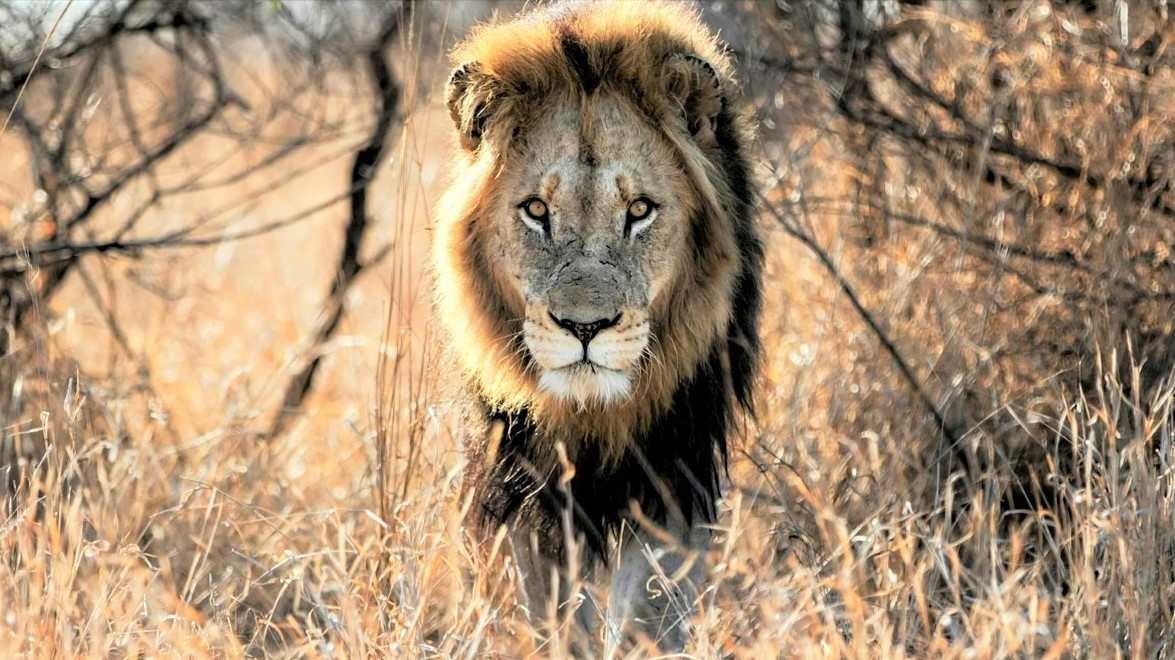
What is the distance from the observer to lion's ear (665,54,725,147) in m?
3.84

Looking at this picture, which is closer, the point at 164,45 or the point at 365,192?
the point at 164,45

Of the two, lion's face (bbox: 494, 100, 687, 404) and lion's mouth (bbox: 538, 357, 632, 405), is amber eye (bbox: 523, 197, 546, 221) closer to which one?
lion's face (bbox: 494, 100, 687, 404)

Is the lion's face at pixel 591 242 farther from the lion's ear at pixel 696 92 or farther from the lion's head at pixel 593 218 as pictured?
the lion's ear at pixel 696 92

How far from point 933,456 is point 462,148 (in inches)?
67.6

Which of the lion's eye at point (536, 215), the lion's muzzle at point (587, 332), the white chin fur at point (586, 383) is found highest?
the lion's eye at point (536, 215)

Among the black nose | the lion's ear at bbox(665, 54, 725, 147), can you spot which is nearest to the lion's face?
the black nose

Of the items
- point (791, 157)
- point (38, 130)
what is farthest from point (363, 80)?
point (791, 157)

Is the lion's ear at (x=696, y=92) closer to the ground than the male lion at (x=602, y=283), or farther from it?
farther from it

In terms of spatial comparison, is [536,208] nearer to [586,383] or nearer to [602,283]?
[602,283]

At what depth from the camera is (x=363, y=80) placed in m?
6.33

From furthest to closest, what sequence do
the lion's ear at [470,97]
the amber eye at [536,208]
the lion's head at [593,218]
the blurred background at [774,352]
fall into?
1. the lion's ear at [470,97]
2. the amber eye at [536,208]
3. the lion's head at [593,218]
4. the blurred background at [774,352]

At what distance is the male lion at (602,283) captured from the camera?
367 centimetres

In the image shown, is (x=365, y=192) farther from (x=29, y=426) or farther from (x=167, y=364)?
(x=29, y=426)

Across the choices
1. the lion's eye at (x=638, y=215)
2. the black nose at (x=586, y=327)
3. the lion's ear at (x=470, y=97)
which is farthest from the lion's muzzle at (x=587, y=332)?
the lion's ear at (x=470, y=97)
